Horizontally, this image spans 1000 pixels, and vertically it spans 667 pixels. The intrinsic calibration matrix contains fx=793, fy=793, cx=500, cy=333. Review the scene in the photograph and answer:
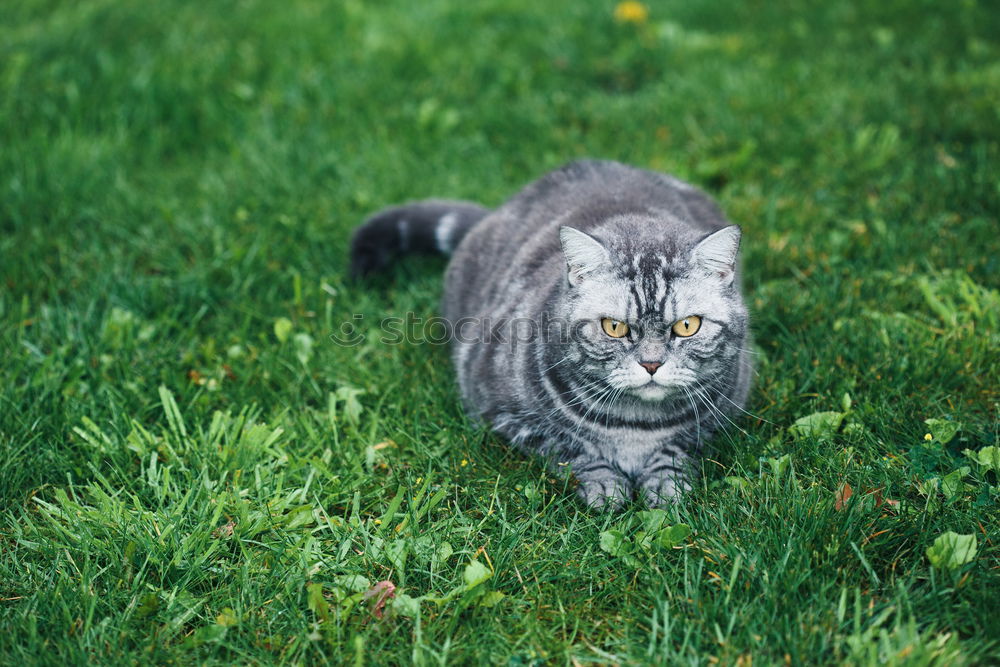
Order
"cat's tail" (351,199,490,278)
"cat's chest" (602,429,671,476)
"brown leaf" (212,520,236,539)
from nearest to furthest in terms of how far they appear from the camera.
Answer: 1. "brown leaf" (212,520,236,539)
2. "cat's chest" (602,429,671,476)
3. "cat's tail" (351,199,490,278)

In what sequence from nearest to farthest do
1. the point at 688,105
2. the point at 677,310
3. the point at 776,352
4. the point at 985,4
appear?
the point at 677,310 < the point at 776,352 < the point at 688,105 < the point at 985,4

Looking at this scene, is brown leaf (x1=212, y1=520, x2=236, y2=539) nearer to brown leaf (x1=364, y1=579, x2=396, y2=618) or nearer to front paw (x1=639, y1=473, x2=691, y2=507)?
brown leaf (x1=364, y1=579, x2=396, y2=618)

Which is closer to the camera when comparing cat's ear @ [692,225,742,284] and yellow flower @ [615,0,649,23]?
cat's ear @ [692,225,742,284]

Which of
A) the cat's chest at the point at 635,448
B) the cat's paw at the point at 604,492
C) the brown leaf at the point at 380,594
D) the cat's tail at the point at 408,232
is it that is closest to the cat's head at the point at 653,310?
the cat's chest at the point at 635,448

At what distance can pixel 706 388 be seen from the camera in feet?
7.79

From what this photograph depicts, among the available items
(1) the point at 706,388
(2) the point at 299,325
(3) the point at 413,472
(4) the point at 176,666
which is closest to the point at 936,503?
(1) the point at 706,388

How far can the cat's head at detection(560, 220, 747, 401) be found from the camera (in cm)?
224

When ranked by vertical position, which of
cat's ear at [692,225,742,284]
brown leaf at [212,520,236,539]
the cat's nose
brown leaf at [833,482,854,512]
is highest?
cat's ear at [692,225,742,284]

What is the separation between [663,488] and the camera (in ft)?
7.85

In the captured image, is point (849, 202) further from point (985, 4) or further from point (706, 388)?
point (985, 4)

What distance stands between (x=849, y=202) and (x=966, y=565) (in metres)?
2.24

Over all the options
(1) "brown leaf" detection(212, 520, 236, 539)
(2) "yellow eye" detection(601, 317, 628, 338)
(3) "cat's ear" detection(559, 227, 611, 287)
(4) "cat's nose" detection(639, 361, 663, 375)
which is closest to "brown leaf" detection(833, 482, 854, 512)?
(4) "cat's nose" detection(639, 361, 663, 375)

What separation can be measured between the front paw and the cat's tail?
1470mm

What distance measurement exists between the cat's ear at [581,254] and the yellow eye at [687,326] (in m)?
0.26
